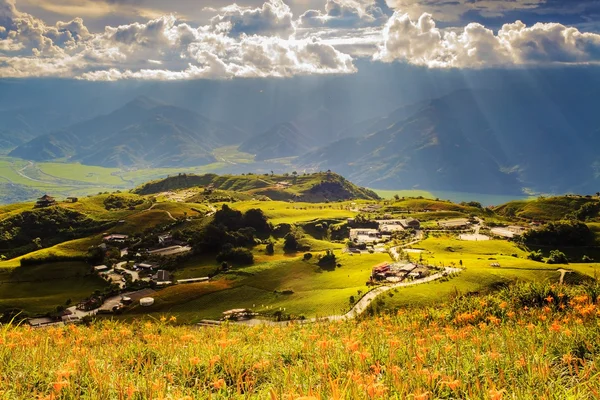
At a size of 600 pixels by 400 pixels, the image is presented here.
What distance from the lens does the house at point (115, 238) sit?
126 metres

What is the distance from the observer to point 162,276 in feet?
306

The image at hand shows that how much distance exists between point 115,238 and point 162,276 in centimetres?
4455

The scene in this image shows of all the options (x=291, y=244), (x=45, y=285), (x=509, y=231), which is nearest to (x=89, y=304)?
(x=45, y=285)

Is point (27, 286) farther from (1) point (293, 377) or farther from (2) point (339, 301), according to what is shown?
(1) point (293, 377)

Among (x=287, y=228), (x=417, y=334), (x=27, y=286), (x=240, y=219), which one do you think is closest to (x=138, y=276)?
(x=27, y=286)

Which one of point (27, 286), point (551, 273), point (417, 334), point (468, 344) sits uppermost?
point (468, 344)

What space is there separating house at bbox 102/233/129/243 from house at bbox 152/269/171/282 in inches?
1529

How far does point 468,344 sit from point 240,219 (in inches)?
4862

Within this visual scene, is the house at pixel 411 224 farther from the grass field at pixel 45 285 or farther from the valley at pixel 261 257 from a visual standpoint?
the grass field at pixel 45 285

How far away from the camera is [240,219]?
130625mm

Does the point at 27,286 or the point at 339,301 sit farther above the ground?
the point at 339,301

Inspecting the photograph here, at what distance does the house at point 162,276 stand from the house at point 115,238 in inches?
1529

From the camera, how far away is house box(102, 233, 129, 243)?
412 ft

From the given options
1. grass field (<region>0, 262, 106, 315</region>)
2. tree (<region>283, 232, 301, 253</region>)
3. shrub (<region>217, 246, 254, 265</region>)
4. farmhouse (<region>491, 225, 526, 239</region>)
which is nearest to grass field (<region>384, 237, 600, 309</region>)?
farmhouse (<region>491, 225, 526, 239</region>)
